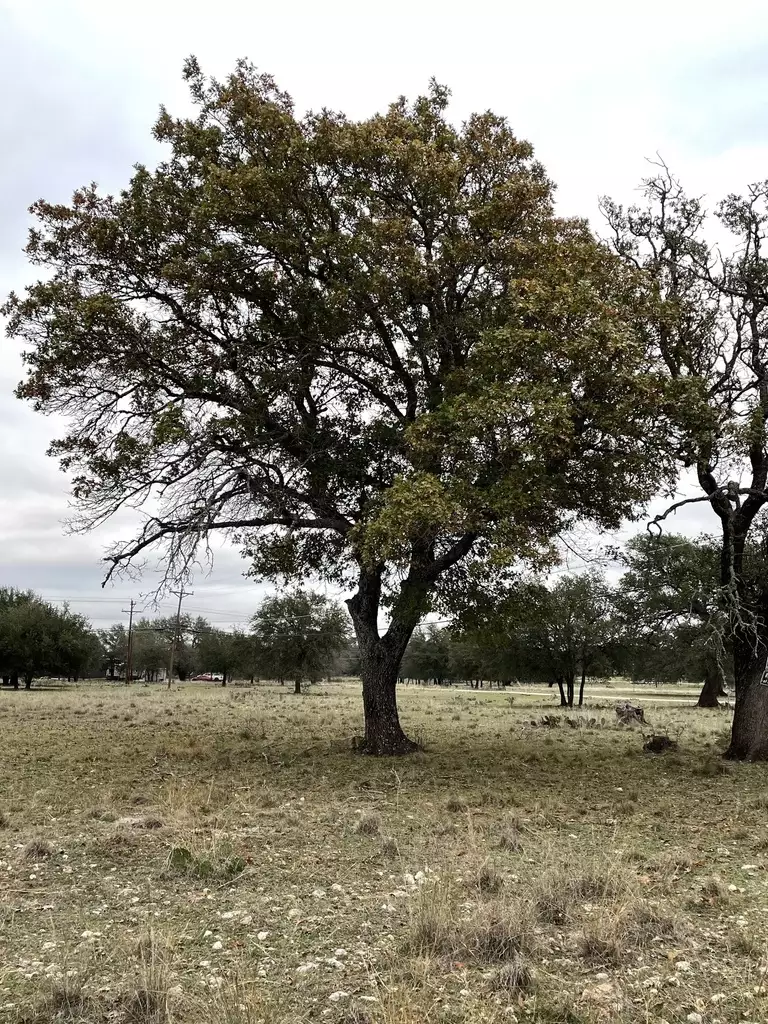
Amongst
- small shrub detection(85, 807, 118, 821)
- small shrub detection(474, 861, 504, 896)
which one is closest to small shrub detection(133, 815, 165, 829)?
small shrub detection(85, 807, 118, 821)

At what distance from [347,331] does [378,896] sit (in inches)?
416

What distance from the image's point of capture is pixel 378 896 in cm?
629

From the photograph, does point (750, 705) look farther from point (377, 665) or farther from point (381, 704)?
point (377, 665)

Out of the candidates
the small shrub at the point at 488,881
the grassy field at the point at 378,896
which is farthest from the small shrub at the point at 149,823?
the small shrub at the point at 488,881

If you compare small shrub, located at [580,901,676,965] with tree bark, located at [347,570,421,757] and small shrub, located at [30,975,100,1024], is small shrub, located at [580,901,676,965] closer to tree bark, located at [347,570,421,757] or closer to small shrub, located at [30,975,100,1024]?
small shrub, located at [30,975,100,1024]

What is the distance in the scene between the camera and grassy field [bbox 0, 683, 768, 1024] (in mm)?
4312

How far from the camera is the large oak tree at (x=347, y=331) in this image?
467 inches

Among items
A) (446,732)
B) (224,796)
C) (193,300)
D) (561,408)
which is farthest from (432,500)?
(446,732)

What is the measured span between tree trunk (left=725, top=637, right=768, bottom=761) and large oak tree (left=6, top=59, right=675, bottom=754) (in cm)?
436

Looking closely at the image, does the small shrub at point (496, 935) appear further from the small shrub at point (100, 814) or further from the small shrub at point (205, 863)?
the small shrub at point (100, 814)

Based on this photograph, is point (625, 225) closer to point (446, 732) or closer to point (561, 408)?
point (561, 408)

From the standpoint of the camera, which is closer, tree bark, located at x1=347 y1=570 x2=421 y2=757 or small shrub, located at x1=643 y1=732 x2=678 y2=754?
tree bark, located at x1=347 y1=570 x2=421 y2=757

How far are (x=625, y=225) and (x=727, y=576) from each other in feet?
26.4

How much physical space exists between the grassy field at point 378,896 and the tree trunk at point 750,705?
1813 millimetres
